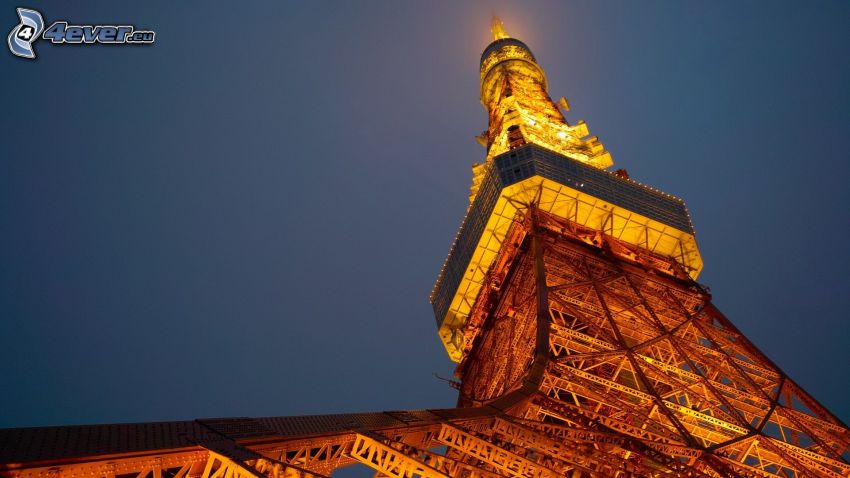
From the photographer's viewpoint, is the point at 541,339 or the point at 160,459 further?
the point at 541,339

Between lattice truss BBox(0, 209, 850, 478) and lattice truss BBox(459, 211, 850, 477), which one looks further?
lattice truss BBox(459, 211, 850, 477)

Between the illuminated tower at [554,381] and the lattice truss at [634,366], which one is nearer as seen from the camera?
the illuminated tower at [554,381]

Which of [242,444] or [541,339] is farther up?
[541,339]

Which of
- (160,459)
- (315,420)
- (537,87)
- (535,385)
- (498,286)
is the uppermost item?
(537,87)

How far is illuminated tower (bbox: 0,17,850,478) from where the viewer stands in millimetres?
8531

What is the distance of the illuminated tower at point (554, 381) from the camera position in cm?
853

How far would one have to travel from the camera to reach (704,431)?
930 inches

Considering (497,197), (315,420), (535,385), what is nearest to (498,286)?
(497,197)

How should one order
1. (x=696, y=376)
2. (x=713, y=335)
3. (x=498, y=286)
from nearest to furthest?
(x=696, y=376)
(x=713, y=335)
(x=498, y=286)

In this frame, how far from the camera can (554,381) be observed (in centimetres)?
2091

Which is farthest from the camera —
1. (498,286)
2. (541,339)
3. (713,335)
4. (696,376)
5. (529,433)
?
(498,286)

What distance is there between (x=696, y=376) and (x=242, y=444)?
2043 cm

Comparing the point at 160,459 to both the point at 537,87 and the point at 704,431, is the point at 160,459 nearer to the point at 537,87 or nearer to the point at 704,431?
the point at 704,431

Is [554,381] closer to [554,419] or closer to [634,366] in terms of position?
[634,366]
